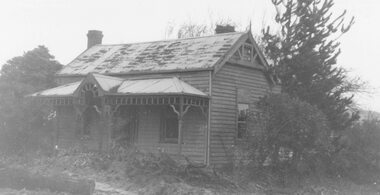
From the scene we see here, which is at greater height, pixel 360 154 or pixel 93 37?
pixel 93 37

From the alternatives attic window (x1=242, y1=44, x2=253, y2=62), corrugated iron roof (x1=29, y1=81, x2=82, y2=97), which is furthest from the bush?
corrugated iron roof (x1=29, y1=81, x2=82, y2=97)

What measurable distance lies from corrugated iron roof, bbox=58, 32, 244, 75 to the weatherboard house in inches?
2.2

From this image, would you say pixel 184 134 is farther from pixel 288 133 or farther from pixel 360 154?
pixel 360 154

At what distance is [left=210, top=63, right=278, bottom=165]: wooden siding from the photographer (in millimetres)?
20156

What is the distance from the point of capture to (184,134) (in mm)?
20375

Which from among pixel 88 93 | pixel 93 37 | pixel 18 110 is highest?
pixel 93 37

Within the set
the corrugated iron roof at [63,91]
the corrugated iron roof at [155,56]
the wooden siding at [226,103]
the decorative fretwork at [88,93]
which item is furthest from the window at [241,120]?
the corrugated iron roof at [63,91]

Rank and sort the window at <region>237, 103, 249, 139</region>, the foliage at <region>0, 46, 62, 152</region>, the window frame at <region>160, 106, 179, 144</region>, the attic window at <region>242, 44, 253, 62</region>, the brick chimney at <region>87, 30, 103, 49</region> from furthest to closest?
the brick chimney at <region>87, 30, 103, 49</region>, the attic window at <region>242, 44, 253, 62</region>, the foliage at <region>0, 46, 62, 152</region>, the window at <region>237, 103, 249, 139</region>, the window frame at <region>160, 106, 179, 144</region>

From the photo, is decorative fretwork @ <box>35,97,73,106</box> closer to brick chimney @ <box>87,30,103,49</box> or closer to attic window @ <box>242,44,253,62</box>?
brick chimney @ <box>87,30,103,49</box>

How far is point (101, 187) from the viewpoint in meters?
15.5

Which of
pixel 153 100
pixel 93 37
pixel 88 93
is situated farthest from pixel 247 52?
pixel 93 37

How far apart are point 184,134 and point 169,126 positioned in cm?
104

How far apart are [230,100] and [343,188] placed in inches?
237

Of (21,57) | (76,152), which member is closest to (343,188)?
(76,152)
